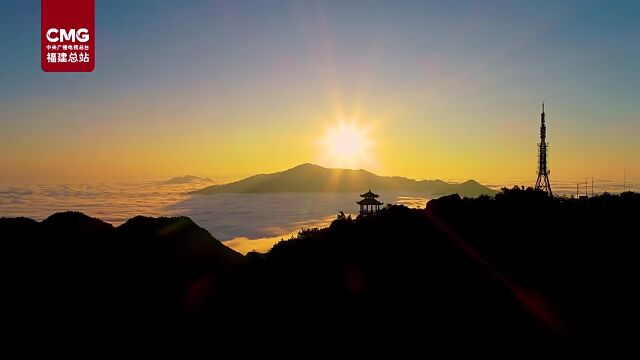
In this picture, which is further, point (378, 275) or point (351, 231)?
point (351, 231)

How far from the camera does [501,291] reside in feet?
105

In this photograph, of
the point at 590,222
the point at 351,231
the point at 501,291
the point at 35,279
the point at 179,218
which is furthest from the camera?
the point at 179,218

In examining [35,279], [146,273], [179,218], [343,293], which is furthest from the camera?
[179,218]

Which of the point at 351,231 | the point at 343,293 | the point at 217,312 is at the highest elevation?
the point at 351,231

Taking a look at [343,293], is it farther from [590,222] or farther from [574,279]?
[590,222]

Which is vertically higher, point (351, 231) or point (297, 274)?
point (351, 231)

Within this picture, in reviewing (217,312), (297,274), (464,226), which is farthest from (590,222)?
(217,312)

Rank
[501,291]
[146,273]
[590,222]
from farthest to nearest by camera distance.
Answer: [146,273]
[590,222]
[501,291]

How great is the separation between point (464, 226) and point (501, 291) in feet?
39.3

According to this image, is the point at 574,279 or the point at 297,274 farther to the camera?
the point at 297,274

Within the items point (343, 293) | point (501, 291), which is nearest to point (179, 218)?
point (343, 293)

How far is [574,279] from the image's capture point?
32750 millimetres

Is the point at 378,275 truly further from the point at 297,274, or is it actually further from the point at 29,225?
the point at 29,225

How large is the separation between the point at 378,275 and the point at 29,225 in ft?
181
